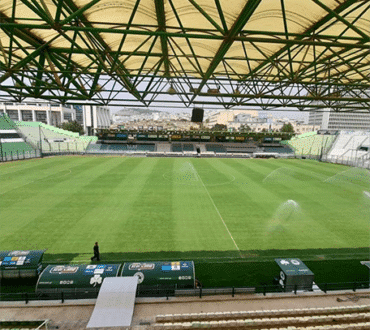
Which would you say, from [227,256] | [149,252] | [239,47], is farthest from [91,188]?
[239,47]

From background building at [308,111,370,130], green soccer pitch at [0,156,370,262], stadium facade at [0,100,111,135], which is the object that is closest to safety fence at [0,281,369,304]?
green soccer pitch at [0,156,370,262]

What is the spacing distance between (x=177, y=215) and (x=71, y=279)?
929cm

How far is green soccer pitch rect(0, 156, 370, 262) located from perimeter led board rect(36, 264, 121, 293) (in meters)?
2.85

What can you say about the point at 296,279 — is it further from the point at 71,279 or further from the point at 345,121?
the point at 345,121

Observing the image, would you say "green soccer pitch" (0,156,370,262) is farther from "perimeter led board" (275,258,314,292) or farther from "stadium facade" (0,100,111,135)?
"stadium facade" (0,100,111,135)

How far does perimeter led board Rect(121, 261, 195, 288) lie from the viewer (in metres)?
8.62

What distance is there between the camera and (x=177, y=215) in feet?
55.6

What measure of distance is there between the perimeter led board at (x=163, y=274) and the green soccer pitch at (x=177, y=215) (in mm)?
2913

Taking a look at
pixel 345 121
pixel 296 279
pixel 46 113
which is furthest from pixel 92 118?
pixel 345 121

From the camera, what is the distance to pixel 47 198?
789 inches

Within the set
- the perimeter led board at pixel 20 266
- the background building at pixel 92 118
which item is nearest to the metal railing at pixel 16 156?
the perimeter led board at pixel 20 266

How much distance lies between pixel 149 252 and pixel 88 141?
210ft

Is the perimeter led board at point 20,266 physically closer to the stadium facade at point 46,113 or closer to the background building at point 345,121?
the stadium facade at point 46,113

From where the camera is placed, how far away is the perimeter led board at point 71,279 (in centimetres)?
841
